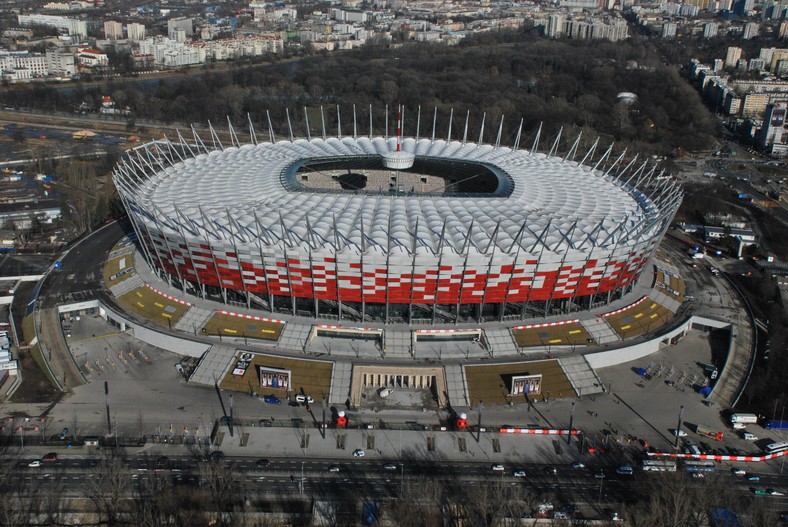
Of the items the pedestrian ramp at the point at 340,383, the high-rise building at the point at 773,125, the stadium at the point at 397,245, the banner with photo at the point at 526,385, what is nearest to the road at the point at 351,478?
the pedestrian ramp at the point at 340,383

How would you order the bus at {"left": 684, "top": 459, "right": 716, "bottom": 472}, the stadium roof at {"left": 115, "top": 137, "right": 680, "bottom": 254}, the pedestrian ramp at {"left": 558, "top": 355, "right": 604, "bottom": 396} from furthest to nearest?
the stadium roof at {"left": 115, "top": 137, "right": 680, "bottom": 254} → the pedestrian ramp at {"left": 558, "top": 355, "right": 604, "bottom": 396} → the bus at {"left": 684, "top": 459, "right": 716, "bottom": 472}

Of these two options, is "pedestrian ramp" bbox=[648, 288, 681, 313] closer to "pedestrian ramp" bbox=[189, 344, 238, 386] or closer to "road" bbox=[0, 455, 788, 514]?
"road" bbox=[0, 455, 788, 514]

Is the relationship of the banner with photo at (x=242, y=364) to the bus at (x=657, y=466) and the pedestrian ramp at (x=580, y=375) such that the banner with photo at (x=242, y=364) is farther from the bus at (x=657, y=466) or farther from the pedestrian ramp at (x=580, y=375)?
the bus at (x=657, y=466)

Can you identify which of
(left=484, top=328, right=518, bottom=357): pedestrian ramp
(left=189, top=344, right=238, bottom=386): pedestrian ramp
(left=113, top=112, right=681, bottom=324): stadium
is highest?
(left=113, top=112, right=681, bottom=324): stadium

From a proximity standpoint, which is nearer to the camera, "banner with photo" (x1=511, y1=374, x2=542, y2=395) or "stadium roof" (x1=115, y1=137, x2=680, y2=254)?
"banner with photo" (x1=511, y1=374, x2=542, y2=395)

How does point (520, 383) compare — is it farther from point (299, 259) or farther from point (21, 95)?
point (21, 95)

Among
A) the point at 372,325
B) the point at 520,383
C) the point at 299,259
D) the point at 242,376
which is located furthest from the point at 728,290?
the point at 242,376

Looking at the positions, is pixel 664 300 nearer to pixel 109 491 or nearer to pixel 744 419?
pixel 744 419

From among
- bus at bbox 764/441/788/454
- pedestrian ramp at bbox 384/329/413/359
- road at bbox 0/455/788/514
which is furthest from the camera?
pedestrian ramp at bbox 384/329/413/359

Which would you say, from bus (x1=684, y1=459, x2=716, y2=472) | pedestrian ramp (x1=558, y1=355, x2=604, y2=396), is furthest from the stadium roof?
bus (x1=684, y1=459, x2=716, y2=472)
